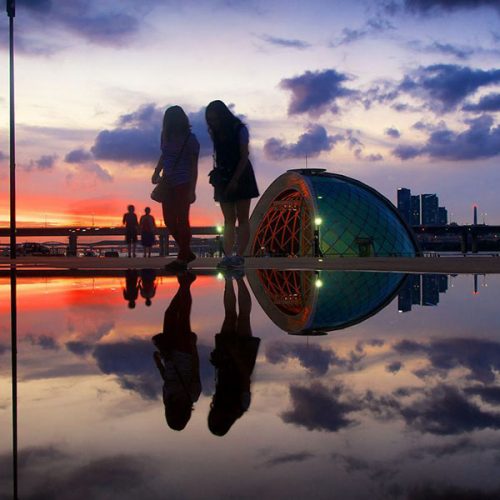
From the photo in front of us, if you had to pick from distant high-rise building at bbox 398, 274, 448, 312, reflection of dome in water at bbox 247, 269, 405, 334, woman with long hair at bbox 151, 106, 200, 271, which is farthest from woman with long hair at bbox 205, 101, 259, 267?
distant high-rise building at bbox 398, 274, 448, 312

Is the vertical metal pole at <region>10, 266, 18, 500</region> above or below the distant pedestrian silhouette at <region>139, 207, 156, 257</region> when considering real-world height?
below

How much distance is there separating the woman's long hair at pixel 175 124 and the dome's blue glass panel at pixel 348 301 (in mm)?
3322

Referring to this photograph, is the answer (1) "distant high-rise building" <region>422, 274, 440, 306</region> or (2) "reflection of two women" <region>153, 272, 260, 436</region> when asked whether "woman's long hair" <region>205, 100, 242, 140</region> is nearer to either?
(1) "distant high-rise building" <region>422, 274, 440, 306</region>

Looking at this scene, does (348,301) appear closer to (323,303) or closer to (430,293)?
(323,303)

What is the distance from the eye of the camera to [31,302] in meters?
6.26

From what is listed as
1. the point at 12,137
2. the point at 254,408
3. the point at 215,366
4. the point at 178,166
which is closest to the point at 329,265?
the point at 178,166

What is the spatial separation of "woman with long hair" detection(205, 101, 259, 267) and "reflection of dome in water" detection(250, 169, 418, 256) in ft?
121

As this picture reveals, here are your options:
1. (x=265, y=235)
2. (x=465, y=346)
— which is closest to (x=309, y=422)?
(x=465, y=346)

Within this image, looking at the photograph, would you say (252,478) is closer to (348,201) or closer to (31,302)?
(31,302)

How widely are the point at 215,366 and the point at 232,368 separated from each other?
0.28 ft

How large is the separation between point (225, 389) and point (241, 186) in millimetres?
7740

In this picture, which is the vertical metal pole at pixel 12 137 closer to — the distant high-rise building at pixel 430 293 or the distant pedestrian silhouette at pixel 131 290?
the distant pedestrian silhouette at pixel 131 290

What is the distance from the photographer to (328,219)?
50125mm

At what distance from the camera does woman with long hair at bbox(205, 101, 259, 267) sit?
32.7 ft
